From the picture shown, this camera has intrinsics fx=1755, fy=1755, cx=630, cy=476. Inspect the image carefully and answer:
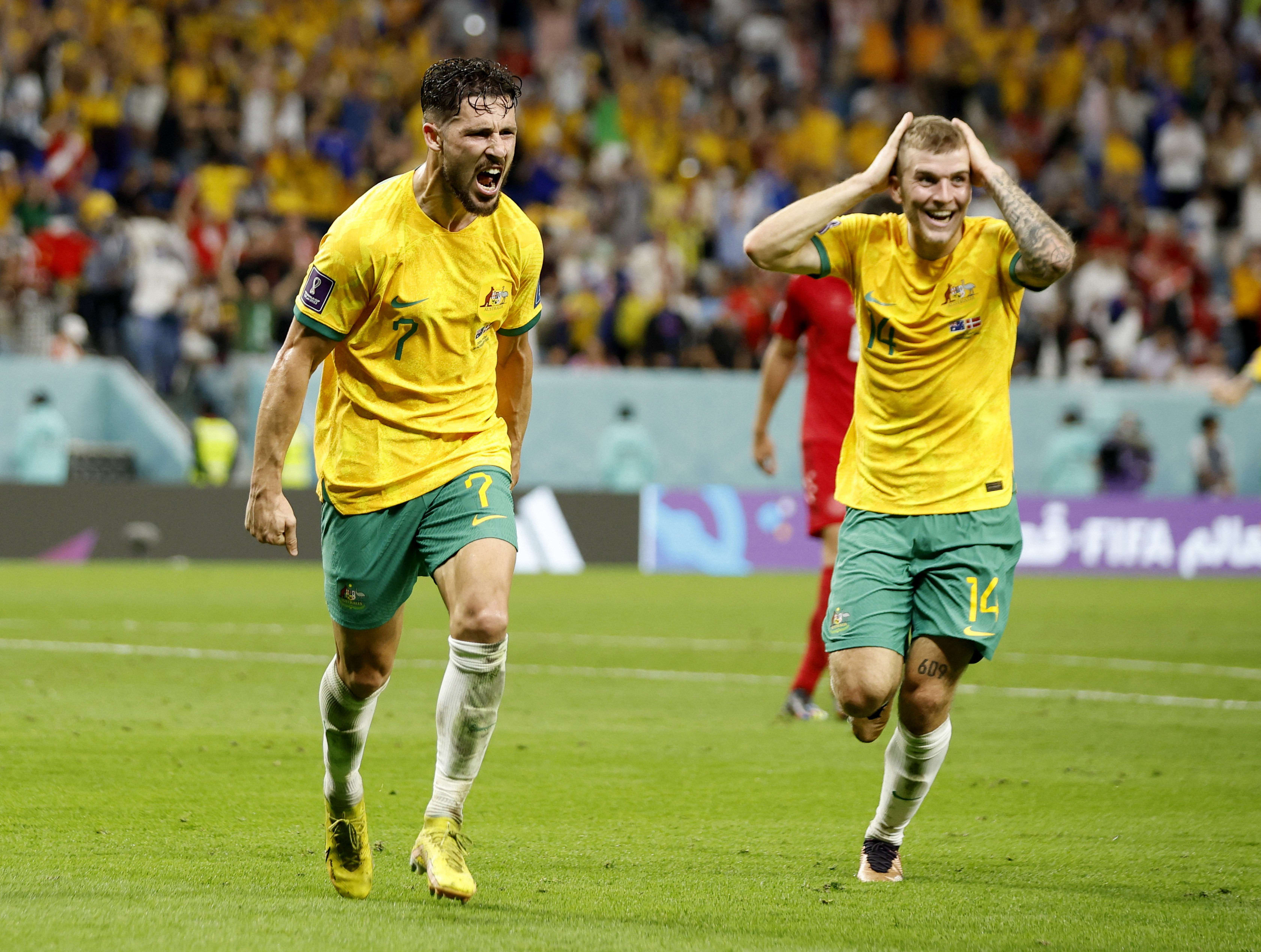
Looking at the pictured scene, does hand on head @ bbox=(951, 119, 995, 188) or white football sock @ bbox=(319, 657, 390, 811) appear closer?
white football sock @ bbox=(319, 657, 390, 811)

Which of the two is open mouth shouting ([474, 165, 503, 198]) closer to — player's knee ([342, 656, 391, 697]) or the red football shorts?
player's knee ([342, 656, 391, 697])

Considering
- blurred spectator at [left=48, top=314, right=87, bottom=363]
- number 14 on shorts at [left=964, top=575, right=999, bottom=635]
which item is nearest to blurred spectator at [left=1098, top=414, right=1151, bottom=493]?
blurred spectator at [left=48, top=314, right=87, bottom=363]

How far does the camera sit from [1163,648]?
1293 centimetres

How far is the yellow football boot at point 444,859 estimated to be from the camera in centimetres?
475

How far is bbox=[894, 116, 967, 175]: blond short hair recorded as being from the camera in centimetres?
535

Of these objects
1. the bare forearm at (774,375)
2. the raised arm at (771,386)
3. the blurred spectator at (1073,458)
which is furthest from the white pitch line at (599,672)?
the blurred spectator at (1073,458)

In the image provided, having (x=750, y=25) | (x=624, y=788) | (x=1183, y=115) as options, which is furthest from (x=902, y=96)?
(x=624, y=788)

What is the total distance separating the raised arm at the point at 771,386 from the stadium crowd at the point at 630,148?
37.9 feet

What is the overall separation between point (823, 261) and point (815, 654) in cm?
354

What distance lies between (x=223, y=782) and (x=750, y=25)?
2151cm

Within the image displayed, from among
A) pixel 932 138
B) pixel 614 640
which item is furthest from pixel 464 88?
pixel 614 640

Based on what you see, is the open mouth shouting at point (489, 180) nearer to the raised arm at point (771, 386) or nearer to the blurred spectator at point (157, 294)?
the raised arm at point (771, 386)

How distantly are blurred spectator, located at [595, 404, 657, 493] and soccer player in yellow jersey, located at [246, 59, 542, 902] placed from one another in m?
15.3

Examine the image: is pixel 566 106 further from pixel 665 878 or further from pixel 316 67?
pixel 665 878
